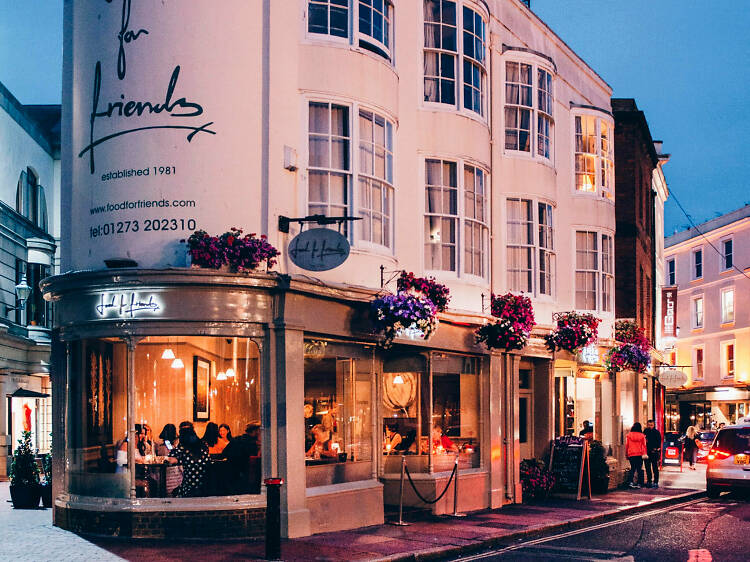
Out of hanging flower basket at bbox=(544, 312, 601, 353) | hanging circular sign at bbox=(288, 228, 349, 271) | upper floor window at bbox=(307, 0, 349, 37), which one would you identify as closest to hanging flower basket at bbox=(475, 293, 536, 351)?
hanging flower basket at bbox=(544, 312, 601, 353)

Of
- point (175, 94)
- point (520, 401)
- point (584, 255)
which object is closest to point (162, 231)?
point (175, 94)

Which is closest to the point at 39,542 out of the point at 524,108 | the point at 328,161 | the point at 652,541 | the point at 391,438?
the point at 391,438

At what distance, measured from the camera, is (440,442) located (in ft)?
62.0

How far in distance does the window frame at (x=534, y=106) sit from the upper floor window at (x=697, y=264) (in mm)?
35337

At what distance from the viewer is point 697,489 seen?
2491 centimetres

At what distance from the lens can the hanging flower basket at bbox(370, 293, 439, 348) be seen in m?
15.9

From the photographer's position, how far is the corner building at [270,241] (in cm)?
1418

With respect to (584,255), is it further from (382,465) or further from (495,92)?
(382,465)

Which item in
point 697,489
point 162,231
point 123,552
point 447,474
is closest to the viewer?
point 123,552

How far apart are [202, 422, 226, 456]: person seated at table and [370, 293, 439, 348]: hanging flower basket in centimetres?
323

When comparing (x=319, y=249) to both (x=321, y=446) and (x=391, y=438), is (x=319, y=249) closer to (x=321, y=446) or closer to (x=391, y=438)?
(x=321, y=446)

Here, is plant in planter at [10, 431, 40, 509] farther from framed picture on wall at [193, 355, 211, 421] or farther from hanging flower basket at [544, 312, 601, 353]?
hanging flower basket at [544, 312, 601, 353]

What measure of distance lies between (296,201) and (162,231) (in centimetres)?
212

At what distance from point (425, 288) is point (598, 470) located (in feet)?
27.0
